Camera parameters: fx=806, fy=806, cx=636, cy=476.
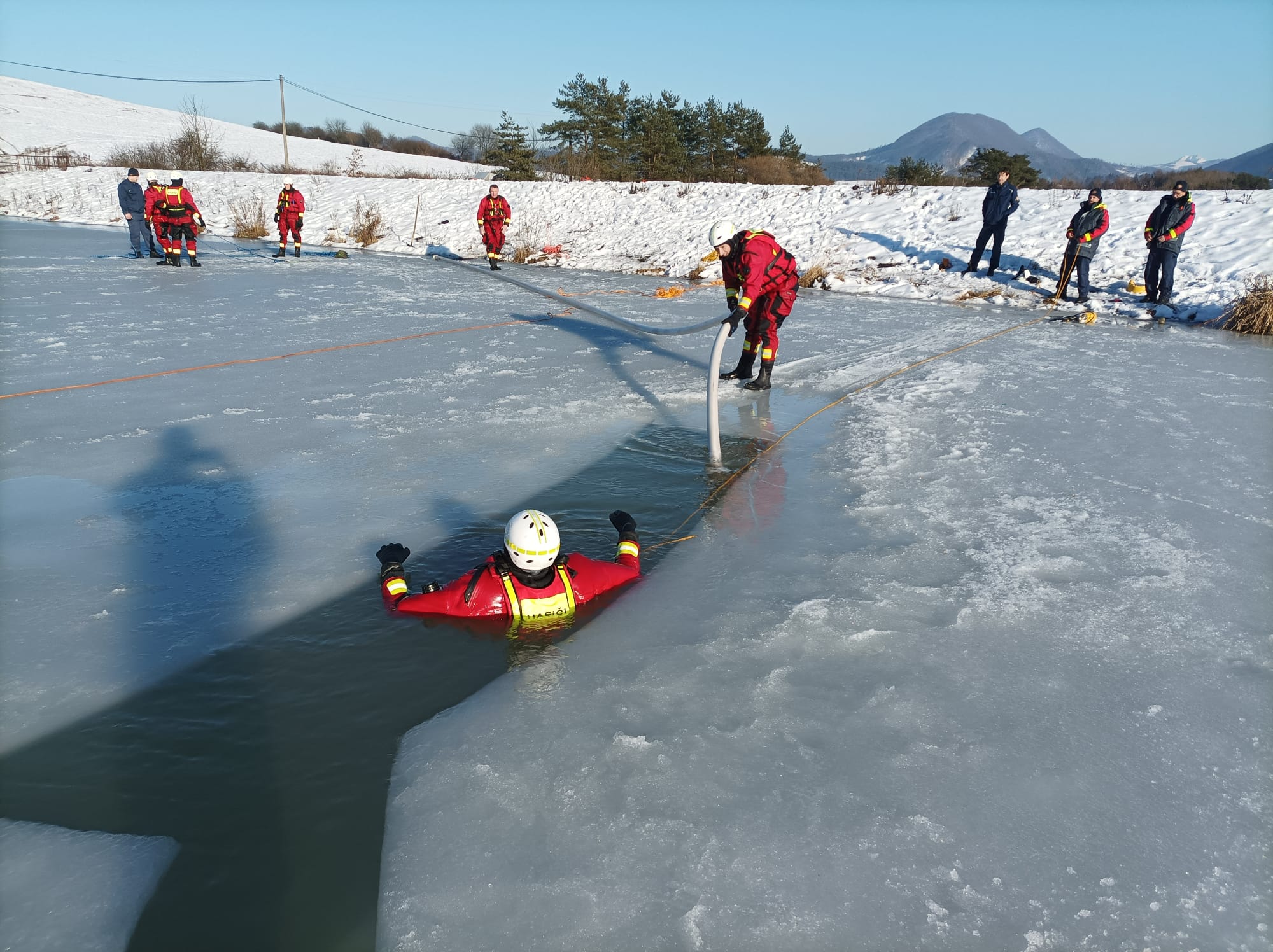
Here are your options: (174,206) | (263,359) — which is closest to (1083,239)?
(263,359)

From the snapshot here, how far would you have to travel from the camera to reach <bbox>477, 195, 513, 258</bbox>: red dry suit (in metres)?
15.6

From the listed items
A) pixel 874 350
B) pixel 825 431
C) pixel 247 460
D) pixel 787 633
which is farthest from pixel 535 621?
pixel 874 350

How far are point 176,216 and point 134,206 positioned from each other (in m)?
1.48

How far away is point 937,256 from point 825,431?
1089 centimetres

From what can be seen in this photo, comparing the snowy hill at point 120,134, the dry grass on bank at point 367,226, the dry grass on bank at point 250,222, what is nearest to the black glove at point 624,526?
the dry grass on bank at point 367,226

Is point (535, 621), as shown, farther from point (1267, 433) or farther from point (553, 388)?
point (1267, 433)

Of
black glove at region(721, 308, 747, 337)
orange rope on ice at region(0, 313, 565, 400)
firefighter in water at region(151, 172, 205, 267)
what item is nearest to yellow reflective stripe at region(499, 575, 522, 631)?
black glove at region(721, 308, 747, 337)

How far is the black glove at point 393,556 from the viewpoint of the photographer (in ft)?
11.7

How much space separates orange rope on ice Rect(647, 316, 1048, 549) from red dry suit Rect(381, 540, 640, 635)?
28.4 inches

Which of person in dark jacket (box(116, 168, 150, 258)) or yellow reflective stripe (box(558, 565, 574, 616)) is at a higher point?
person in dark jacket (box(116, 168, 150, 258))

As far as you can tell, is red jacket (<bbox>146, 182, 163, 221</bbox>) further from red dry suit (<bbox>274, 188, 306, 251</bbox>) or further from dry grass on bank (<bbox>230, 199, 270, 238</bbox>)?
dry grass on bank (<bbox>230, 199, 270, 238</bbox>)

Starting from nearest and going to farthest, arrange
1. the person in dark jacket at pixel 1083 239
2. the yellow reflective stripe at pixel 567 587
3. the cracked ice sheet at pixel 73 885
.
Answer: the cracked ice sheet at pixel 73 885
the yellow reflective stripe at pixel 567 587
the person in dark jacket at pixel 1083 239

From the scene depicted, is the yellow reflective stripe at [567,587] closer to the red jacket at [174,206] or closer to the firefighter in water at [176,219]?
the firefighter in water at [176,219]

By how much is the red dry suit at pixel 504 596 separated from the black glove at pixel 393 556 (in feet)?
0.26
